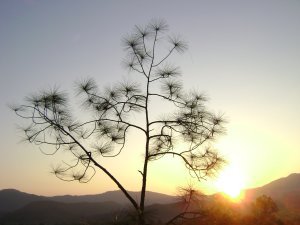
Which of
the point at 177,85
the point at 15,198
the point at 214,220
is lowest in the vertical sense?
the point at 214,220

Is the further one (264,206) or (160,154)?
(264,206)

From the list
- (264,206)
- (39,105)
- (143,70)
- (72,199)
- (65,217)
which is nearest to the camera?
(39,105)

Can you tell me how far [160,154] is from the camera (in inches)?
266

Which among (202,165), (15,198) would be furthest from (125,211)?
(15,198)

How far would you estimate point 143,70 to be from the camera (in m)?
6.92

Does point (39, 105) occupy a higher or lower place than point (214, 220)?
higher

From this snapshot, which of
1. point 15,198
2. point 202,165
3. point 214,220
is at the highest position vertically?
point 15,198

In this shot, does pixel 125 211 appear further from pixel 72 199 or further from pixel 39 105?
pixel 72 199

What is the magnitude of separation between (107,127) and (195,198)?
2048 millimetres

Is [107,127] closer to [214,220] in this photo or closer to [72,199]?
[214,220]

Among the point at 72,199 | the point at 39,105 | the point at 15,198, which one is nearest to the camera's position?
the point at 39,105

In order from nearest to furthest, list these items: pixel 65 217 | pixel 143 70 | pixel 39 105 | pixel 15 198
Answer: pixel 39 105
pixel 143 70
pixel 65 217
pixel 15 198

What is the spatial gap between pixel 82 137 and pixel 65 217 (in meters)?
104

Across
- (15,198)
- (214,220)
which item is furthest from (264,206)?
(15,198)
